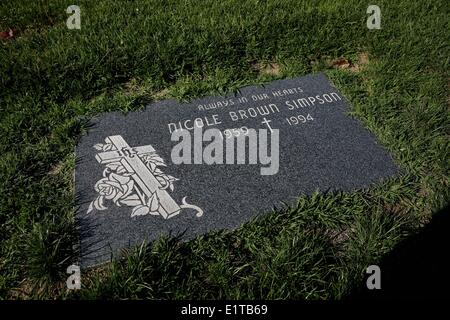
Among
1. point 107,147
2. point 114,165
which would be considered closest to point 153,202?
point 114,165

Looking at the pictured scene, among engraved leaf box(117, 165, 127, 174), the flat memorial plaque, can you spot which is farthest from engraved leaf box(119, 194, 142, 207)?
engraved leaf box(117, 165, 127, 174)

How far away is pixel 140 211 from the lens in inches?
96.6

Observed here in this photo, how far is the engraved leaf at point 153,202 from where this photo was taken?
248cm

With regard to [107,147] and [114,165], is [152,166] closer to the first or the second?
[114,165]

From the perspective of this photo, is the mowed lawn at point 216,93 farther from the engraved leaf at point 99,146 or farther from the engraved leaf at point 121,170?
the engraved leaf at point 121,170

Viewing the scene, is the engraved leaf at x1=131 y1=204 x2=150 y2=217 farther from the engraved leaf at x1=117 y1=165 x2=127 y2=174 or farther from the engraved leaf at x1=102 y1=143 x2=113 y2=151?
the engraved leaf at x1=102 y1=143 x2=113 y2=151

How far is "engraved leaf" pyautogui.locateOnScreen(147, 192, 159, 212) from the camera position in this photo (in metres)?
2.48

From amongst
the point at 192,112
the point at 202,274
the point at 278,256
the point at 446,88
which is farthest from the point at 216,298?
the point at 446,88

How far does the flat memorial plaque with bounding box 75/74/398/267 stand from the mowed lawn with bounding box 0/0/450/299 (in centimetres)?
11

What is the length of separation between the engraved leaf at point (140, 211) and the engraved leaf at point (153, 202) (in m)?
0.03

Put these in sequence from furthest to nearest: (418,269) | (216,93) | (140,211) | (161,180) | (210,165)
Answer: (216,93) → (210,165) → (161,180) → (140,211) → (418,269)

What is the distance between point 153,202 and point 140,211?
0.10 metres

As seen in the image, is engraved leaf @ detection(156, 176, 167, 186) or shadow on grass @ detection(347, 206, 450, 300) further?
engraved leaf @ detection(156, 176, 167, 186)

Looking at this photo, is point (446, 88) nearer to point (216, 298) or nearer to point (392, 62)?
point (392, 62)
